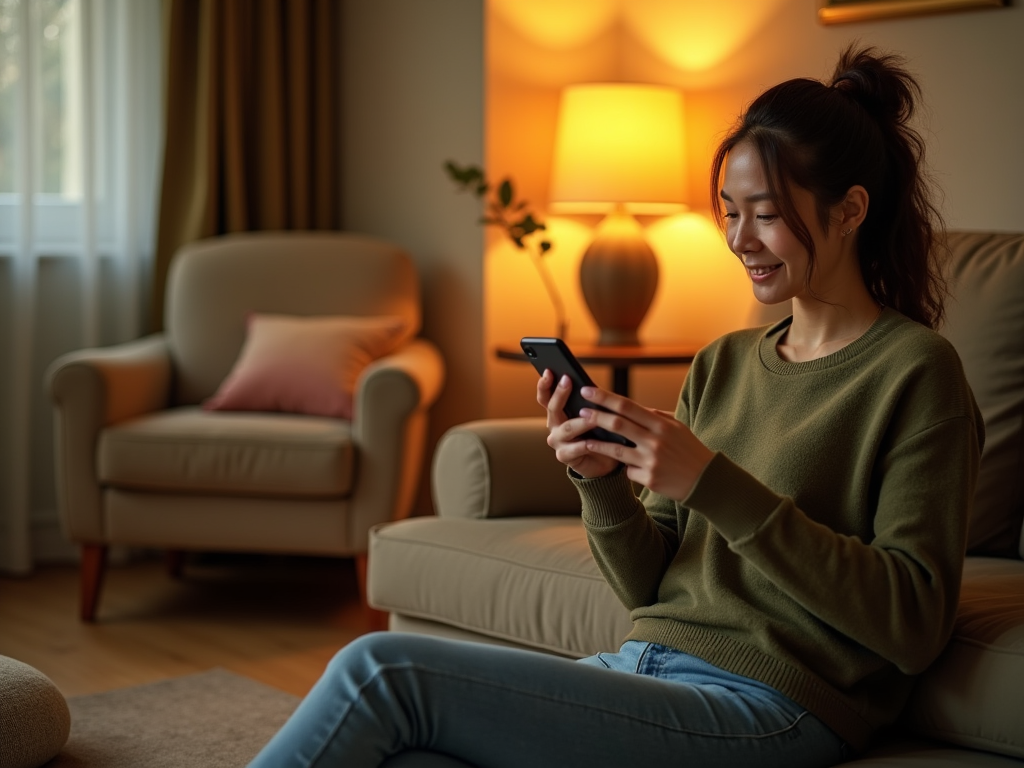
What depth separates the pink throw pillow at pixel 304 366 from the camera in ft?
10.4

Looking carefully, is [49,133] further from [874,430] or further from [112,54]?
[874,430]

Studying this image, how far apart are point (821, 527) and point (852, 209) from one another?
0.36m

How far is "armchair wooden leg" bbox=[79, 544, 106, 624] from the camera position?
307 cm

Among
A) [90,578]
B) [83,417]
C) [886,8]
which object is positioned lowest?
[90,578]

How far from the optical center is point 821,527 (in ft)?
3.95

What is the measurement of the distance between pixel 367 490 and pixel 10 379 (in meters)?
1.26

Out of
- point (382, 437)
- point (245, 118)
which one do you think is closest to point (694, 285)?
point (382, 437)

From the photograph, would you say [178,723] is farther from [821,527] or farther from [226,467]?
[821,527]

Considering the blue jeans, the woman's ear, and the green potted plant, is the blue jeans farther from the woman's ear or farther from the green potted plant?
the green potted plant

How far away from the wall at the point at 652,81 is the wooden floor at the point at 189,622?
0.75 metres

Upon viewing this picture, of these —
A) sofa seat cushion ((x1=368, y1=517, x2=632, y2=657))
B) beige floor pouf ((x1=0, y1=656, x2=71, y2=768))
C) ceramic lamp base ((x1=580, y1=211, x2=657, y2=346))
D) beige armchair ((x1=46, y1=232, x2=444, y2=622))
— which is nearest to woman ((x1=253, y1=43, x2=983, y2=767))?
sofa seat cushion ((x1=368, y1=517, x2=632, y2=657))

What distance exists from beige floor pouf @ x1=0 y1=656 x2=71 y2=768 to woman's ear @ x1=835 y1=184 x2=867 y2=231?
54.1 inches

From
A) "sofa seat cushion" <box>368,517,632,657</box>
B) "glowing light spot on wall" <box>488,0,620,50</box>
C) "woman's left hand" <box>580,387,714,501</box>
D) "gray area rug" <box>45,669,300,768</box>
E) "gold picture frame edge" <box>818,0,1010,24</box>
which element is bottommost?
"gray area rug" <box>45,669,300,768</box>

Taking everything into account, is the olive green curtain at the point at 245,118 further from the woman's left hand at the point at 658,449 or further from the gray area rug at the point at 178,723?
the woman's left hand at the point at 658,449
